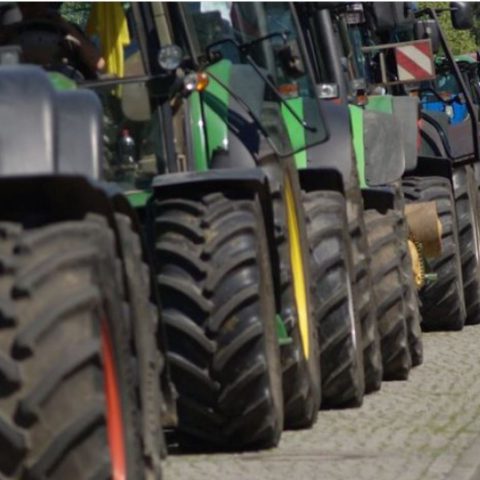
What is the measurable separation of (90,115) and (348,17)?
892 centimetres

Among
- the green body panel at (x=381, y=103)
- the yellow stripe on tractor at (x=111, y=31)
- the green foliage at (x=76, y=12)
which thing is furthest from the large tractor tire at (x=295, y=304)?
the green body panel at (x=381, y=103)

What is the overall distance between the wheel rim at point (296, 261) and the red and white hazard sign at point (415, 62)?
3706 millimetres

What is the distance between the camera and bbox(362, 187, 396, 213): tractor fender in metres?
12.5

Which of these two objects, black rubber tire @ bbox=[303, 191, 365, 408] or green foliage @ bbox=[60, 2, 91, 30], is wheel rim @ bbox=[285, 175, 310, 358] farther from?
green foliage @ bbox=[60, 2, 91, 30]

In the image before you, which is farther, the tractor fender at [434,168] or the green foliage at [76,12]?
A: the tractor fender at [434,168]

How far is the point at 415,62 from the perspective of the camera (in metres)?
14.1

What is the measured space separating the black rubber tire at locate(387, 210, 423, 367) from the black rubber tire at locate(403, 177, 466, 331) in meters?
2.22

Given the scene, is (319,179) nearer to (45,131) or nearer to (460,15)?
(460,15)

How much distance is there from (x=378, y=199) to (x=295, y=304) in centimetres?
297

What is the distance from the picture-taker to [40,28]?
860 centimetres

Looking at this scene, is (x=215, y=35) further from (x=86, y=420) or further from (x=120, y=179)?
(x=86, y=420)

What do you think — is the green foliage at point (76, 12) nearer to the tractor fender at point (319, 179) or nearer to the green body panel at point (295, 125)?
the green body panel at point (295, 125)

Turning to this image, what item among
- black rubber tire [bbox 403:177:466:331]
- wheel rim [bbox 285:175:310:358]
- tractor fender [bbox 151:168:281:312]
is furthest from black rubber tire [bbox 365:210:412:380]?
tractor fender [bbox 151:168:281:312]

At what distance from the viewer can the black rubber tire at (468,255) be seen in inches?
616
